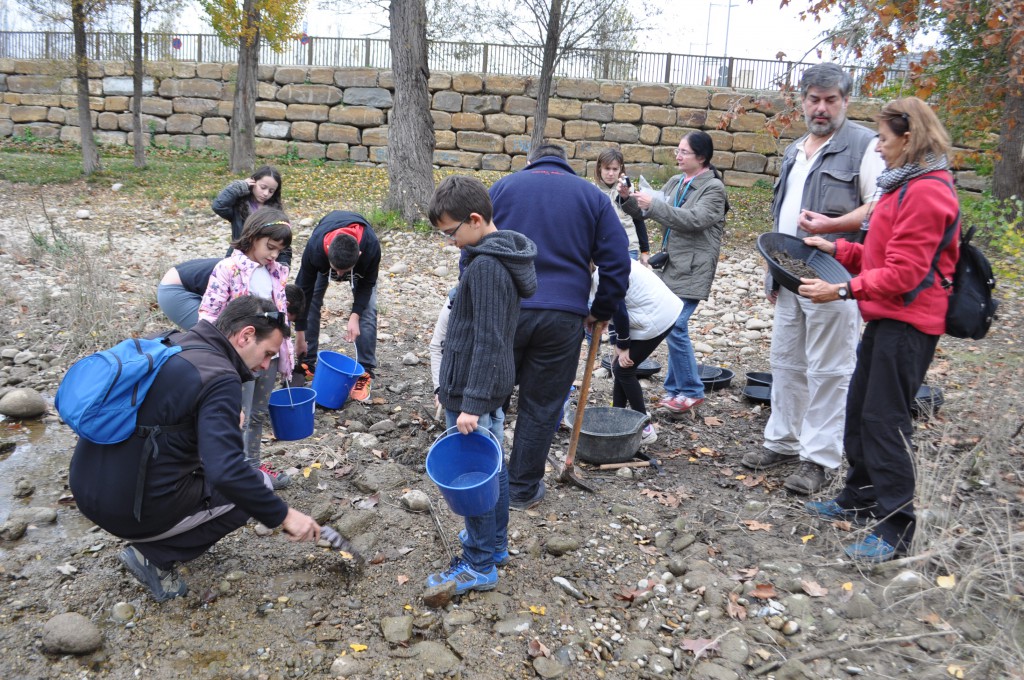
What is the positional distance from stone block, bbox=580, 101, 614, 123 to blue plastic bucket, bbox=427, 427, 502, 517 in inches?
526

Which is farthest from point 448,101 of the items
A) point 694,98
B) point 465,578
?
point 465,578

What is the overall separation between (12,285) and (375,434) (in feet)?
15.0

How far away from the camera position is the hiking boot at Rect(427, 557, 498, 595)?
3.26 meters

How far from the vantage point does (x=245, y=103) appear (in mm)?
13766

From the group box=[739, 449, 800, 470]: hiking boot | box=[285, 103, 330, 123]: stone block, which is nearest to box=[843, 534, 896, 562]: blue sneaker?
box=[739, 449, 800, 470]: hiking boot

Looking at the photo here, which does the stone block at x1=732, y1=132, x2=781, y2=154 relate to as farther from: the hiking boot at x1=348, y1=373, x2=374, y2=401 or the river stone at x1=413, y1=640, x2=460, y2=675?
the river stone at x1=413, y1=640, x2=460, y2=675

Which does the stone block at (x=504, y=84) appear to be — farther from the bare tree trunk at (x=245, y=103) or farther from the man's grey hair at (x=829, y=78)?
the man's grey hair at (x=829, y=78)

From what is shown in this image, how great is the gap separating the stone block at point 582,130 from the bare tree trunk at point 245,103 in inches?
235

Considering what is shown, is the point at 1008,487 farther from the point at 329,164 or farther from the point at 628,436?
the point at 329,164

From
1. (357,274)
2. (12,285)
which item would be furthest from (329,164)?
(357,274)

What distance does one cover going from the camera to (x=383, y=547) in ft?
12.1

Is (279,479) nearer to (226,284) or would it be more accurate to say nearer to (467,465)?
(226,284)

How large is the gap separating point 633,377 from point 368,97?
13129mm

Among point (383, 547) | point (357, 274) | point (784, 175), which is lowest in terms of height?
point (383, 547)
